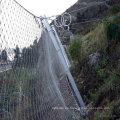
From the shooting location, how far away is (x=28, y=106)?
195cm

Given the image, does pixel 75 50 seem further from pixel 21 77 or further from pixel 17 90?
pixel 17 90

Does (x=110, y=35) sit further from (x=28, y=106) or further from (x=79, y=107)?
(x=28, y=106)

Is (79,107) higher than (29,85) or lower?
lower

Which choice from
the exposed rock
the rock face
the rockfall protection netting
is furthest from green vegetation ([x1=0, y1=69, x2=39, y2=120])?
the exposed rock

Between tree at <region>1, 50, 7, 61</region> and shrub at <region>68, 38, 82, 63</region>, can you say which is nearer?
tree at <region>1, 50, 7, 61</region>

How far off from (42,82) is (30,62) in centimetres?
29

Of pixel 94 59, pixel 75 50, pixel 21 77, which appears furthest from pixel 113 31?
pixel 21 77

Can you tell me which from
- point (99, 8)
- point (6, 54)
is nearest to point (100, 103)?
point (6, 54)

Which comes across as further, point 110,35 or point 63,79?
point 110,35

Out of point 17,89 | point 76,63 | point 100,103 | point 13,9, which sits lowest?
point 100,103

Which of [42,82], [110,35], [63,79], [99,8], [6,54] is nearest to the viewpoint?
[6,54]

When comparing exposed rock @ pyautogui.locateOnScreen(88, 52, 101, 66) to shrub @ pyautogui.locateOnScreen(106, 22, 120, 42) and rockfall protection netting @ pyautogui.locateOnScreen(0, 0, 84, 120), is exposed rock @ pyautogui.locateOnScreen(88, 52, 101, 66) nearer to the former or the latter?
shrub @ pyautogui.locateOnScreen(106, 22, 120, 42)

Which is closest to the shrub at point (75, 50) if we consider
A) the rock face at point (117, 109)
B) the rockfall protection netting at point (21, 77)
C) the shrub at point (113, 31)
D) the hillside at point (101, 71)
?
the hillside at point (101, 71)

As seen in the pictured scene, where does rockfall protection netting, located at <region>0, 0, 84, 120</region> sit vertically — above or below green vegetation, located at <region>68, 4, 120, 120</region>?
above
